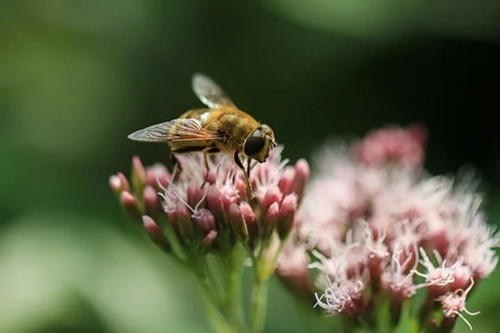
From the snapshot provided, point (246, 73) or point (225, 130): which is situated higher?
point (225, 130)

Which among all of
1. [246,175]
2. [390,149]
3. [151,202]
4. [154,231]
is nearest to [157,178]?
[151,202]

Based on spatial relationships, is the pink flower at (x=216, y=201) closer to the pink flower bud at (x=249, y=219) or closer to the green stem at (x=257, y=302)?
the pink flower bud at (x=249, y=219)

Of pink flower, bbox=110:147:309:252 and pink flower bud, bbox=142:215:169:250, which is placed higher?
pink flower, bbox=110:147:309:252

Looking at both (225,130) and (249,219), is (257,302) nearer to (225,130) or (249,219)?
(249,219)

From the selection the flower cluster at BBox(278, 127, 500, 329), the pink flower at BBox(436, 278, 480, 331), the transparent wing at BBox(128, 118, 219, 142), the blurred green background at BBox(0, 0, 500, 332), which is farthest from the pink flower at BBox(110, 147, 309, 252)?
the blurred green background at BBox(0, 0, 500, 332)

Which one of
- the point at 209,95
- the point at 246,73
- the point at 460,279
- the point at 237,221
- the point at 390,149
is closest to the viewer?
the point at 237,221

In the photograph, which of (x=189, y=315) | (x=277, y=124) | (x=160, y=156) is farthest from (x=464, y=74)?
(x=189, y=315)

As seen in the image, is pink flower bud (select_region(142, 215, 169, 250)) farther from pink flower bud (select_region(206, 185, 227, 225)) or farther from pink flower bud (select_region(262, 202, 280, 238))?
pink flower bud (select_region(262, 202, 280, 238))
